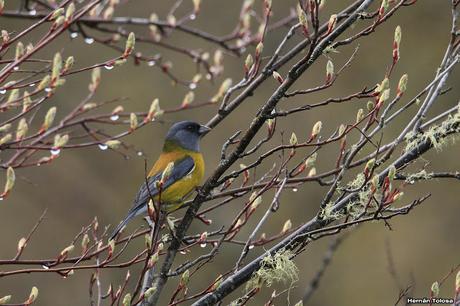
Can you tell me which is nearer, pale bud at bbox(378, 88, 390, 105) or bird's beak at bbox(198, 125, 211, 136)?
pale bud at bbox(378, 88, 390, 105)

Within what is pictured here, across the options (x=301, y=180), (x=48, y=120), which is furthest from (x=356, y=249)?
(x=48, y=120)

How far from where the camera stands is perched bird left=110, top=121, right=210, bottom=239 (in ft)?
17.2

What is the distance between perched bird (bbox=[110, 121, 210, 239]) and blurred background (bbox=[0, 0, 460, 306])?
2.51m

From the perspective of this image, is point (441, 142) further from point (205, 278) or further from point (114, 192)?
point (114, 192)

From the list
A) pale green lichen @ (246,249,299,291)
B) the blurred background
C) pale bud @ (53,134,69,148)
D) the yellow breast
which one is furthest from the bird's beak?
the blurred background

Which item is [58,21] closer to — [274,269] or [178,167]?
[274,269]

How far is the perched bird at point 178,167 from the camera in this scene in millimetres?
5238

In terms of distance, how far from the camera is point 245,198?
8.31 metres

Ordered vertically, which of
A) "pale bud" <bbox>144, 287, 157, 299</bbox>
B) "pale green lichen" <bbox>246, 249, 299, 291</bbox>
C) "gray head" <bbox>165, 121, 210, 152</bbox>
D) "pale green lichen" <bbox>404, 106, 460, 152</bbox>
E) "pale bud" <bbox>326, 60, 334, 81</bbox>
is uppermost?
"gray head" <bbox>165, 121, 210, 152</bbox>

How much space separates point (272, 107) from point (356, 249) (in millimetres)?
6154

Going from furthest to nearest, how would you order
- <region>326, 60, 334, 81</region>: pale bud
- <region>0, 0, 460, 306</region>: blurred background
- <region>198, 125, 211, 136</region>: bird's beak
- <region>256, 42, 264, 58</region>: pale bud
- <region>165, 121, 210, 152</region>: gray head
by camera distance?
1. <region>0, 0, 460, 306</region>: blurred background
2. <region>165, 121, 210, 152</region>: gray head
3. <region>198, 125, 211, 136</region>: bird's beak
4. <region>256, 42, 264, 58</region>: pale bud
5. <region>326, 60, 334, 81</region>: pale bud

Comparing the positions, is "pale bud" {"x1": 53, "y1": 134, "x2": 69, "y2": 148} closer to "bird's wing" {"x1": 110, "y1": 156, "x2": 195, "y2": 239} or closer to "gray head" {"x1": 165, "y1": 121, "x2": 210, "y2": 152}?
"bird's wing" {"x1": 110, "y1": 156, "x2": 195, "y2": 239}

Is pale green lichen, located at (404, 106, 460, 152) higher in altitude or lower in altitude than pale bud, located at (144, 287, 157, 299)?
higher

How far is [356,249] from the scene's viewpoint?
882 cm
